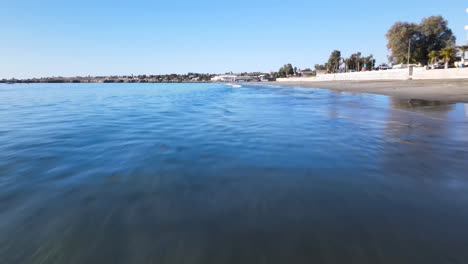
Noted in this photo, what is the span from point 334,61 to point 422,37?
5731 cm

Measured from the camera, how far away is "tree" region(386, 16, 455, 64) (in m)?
57.3

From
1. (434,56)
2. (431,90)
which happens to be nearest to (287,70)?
(434,56)

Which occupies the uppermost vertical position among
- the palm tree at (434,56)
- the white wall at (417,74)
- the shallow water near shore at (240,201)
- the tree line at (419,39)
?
the tree line at (419,39)

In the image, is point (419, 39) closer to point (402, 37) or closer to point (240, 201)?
point (402, 37)

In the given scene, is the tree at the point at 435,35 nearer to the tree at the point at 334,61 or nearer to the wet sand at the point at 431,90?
the wet sand at the point at 431,90

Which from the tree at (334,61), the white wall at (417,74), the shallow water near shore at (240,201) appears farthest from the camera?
the tree at (334,61)

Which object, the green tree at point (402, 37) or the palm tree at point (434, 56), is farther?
the green tree at point (402, 37)

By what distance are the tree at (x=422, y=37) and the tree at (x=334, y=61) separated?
53590 millimetres

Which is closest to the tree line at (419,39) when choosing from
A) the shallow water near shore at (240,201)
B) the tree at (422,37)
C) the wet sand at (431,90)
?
the tree at (422,37)

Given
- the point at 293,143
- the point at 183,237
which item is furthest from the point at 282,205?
the point at 293,143

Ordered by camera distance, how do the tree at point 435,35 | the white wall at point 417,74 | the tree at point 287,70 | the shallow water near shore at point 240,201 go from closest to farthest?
the shallow water near shore at point 240,201
the white wall at point 417,74
the tree at point 435,35
the tree at point 287,70

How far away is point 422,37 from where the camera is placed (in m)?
58.7

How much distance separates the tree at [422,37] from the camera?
57.3m

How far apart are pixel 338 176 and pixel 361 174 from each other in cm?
40
